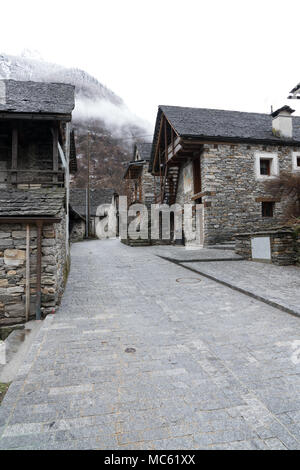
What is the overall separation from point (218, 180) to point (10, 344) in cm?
1100

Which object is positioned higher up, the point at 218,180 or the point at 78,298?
the point at 218,180

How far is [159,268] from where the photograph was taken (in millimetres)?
8266

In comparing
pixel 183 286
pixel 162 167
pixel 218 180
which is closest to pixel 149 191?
pixel 162 167

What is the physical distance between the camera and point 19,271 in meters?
4.69

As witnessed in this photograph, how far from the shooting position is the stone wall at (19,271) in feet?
15.2

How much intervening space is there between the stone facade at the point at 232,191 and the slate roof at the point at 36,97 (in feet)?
22.4

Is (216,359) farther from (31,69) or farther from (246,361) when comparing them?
(31,69)

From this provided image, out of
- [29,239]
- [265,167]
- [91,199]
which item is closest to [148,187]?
[265,167]

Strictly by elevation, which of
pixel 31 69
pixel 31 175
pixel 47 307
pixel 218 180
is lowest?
pixel 47 307

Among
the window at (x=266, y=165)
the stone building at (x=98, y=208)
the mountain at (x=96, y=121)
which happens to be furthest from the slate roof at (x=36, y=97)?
the mountain at (x=96, y=121)

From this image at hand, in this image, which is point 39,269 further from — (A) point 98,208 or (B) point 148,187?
(A) point 98,208

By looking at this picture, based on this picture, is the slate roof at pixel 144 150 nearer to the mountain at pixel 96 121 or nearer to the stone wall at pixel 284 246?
the stone wall at pixel 284 246

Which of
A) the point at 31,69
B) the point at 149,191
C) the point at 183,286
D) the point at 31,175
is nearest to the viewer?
the point at 183,286

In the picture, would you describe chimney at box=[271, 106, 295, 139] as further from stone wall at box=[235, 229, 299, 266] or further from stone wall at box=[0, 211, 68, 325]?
stone wall at box=[0, 211, 68, 325]
